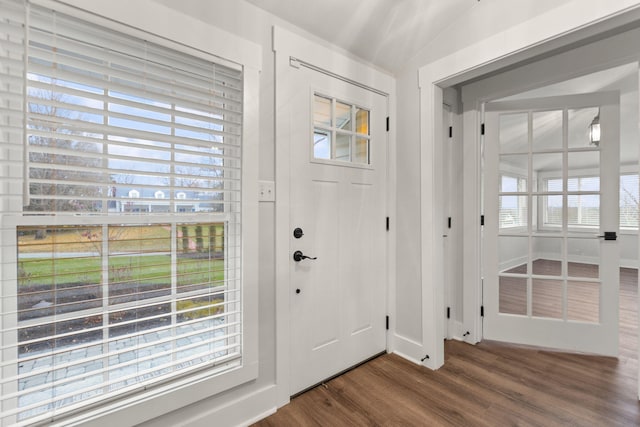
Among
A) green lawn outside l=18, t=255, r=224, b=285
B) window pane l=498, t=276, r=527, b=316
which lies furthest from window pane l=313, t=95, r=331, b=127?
window pane l=498, t=276, r=527, b=316

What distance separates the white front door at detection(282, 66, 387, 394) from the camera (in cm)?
186

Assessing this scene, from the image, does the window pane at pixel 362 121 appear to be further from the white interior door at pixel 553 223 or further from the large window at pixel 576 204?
the large window at pixel 576 204

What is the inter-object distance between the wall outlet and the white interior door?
199 centimetres

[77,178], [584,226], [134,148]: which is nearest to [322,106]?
[134,148]

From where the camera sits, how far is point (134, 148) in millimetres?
1310

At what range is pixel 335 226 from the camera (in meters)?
2.05

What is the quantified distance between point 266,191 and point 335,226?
603mm

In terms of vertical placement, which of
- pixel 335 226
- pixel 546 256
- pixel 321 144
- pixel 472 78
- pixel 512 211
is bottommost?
pixel 546 256

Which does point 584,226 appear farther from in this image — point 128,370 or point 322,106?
point 128,370

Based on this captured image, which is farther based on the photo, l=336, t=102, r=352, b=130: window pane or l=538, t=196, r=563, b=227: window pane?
l=538, t=196, r=563, b=227: window pane

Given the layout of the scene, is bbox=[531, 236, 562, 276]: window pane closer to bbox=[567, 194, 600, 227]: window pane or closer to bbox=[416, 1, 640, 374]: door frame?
bbox=[567, 194, 600, 227]: window pane

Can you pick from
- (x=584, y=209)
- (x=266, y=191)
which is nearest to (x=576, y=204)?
(x=584, y=209)

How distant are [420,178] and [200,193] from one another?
63.1 inches

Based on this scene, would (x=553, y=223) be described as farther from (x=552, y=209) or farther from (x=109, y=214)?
(x=109, y=214)
